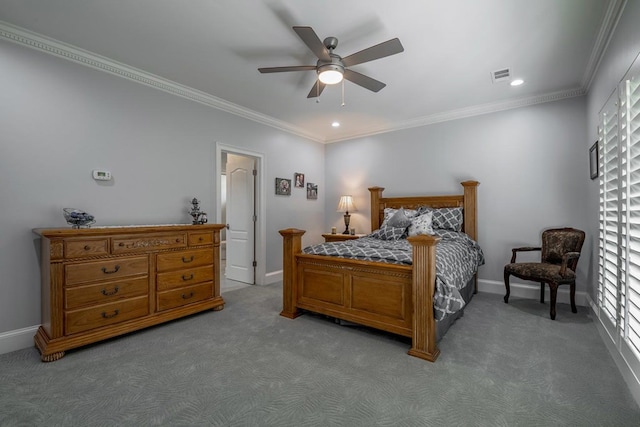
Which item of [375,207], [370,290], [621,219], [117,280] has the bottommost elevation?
[370,290]

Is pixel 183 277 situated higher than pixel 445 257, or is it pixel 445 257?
pixel 445 257

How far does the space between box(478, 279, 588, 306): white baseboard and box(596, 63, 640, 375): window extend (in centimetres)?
101

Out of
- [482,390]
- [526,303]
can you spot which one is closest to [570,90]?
[526,303]

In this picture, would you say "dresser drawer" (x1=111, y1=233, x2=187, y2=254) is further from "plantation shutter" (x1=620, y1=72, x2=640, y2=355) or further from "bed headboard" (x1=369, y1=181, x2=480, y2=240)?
"plantation shutter" (x1=620, y1=72, x2=640, y2=355)

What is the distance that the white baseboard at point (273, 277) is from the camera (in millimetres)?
4641

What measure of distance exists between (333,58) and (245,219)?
2980 millimetres

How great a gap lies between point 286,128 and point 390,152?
1840 mm

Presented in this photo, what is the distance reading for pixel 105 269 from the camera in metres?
2.53

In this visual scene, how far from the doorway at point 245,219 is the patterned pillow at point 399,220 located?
6.52 feet

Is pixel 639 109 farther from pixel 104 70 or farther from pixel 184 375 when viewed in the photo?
pixel 104 70

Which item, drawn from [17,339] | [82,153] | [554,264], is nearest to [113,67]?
[82,153]

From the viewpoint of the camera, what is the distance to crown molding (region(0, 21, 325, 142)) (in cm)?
244

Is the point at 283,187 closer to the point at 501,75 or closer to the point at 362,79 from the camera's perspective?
the point at 362,79

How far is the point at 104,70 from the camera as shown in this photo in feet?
9.56
